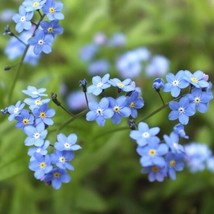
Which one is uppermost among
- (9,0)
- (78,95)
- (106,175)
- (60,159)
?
(60,159)

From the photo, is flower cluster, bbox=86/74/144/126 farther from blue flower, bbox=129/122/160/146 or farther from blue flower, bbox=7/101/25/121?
blue flower, bbox=7/101/25/121

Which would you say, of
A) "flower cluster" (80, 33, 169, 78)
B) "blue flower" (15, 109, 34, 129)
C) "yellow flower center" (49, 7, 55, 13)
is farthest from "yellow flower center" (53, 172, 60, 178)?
"flower cluster" (80, 33, 169, 78)

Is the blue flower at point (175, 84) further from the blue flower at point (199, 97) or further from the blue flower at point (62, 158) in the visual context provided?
the blue flower at point (62, 158)

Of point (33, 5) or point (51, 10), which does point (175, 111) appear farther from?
point (33, 5)

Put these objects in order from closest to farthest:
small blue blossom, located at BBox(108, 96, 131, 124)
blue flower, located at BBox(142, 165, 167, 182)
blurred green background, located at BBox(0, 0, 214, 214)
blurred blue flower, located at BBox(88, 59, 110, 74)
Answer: small blue blossom, located at BBox(108, 96, 131, 124)
blue flower, located at BBox(142, 165, 167, 182)
blurred green background, located at BBox(0, 0, 214, 214)
blurred blue flower, located at BBox(88, 59, 110, 74)

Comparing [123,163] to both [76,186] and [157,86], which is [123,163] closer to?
[76,186]

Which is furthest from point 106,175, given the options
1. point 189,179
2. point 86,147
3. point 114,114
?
point 114,114
